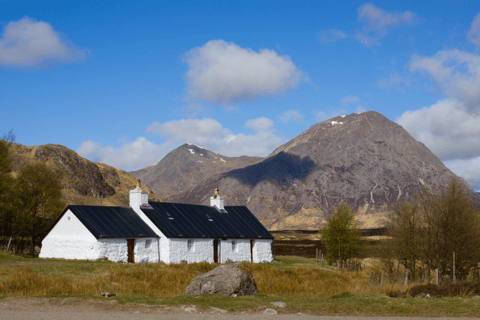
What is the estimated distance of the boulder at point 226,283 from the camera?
64.9ft

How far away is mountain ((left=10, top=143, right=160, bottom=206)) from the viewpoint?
124213 millimetres

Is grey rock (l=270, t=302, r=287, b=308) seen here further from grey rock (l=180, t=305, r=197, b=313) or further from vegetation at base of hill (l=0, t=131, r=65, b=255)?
vegetation at base of hill (l=0, t=131, r=65, b=255)

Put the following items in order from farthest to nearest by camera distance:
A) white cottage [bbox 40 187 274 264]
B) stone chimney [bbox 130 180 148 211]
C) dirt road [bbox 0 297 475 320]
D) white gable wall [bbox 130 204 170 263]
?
stone chimney [bbox 130 180 148 211] → white gable wall [bbox 130 204 170 263] → white cottage [bbox 40 187 274 264] → dirt road [bbox 0 297 475 320]

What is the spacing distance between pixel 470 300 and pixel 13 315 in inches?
613

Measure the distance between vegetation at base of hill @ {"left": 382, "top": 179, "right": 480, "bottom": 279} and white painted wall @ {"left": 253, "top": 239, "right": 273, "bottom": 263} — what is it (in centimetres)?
1488

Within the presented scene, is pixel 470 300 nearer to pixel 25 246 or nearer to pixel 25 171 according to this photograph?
pixel 25 171

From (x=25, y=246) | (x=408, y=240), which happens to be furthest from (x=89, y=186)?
(x=408, y=240)

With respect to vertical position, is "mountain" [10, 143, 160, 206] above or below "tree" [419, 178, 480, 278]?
above

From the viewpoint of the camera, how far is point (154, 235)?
39.8 m

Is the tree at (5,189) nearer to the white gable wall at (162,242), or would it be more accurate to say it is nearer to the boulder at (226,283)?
the white gable wall at (162,242)

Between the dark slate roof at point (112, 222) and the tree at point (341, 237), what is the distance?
19861 millimetres

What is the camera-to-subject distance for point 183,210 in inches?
1842

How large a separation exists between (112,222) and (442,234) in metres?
26.6

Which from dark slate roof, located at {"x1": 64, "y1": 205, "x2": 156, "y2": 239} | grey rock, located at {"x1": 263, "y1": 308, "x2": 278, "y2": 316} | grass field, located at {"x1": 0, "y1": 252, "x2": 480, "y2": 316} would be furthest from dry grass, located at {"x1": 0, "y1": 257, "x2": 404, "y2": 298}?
dark slate roof, located at {"x1": 64, "y1": 205, "x2": 156, "y2": 239}
